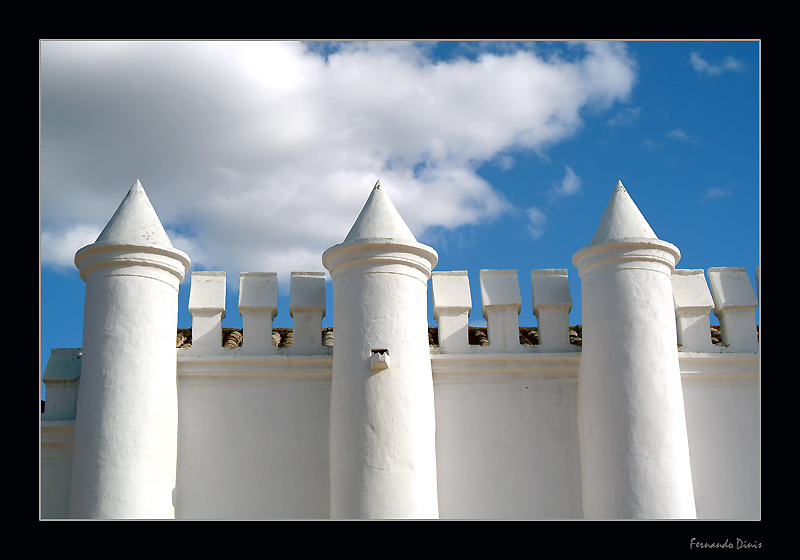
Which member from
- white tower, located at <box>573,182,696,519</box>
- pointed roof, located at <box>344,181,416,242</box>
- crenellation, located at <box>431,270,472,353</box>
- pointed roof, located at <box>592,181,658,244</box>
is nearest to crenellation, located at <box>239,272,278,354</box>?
pointed roof, located at <box>344,181,416,242</box>

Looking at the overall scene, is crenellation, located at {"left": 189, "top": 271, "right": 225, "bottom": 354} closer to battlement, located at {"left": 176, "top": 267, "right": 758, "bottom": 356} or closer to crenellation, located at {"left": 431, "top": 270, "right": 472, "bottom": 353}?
battlement, located at {"left": 176, "top": 267, "right": 758, "bottom": 356}

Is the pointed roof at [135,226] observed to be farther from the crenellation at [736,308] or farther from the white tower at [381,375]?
the crenellation at [736,308]

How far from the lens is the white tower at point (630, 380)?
1123cm

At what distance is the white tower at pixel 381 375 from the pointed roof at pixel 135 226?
2.20m

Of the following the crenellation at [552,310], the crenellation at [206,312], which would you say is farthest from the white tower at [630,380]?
the crenellation at [206,312]

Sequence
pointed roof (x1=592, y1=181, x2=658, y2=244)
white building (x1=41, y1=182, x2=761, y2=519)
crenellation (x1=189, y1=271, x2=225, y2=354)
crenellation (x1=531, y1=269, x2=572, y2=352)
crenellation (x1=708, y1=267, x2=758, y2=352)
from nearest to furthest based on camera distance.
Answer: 1. white building (x1=41, y1=182, x2=761, y2=519)
2. pointed roof (x1=592, y1=181, x2=658, y2=244)
3. crenellation (x1=189, y1=271, x2=225, y2=354)
4. crenellation (x1=531, y1=269, x2=572, y2=352)
5. crenellation (x1=708, y1=267, x2=758, y2=352)

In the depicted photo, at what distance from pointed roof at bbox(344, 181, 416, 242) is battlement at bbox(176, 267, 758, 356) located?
3.25 feet

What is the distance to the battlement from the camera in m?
12.4

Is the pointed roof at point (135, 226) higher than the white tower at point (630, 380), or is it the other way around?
the pointed roof at point (135, 226)

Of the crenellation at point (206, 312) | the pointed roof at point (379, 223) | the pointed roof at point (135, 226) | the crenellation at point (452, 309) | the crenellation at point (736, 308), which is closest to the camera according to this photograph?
the pointed roof at point (135, 226)

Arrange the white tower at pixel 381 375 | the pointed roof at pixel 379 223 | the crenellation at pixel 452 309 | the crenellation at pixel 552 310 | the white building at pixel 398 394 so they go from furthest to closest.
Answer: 1. the crenellation at pixel 552 310
2. the crenellation at pixel 452 309
3. the pointed roof at pixel 379 223
4. the white building at pixel 398 394
5. the white tower at pixel 381 375

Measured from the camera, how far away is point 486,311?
1264cm

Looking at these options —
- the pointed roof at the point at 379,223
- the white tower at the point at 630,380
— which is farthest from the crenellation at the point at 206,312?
the white tower at the point at 630,380

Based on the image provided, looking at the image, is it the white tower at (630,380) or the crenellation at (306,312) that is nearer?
the white tower at (630,380)
